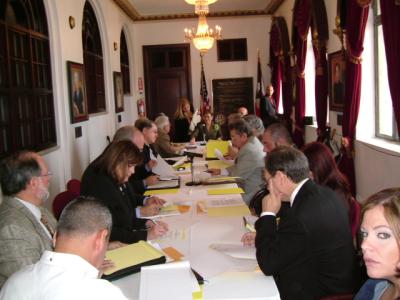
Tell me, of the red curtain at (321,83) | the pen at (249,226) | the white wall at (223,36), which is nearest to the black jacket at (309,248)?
the pen at (249,226)

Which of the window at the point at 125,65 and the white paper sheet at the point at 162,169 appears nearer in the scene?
the white paper sheet at the point at 162,169

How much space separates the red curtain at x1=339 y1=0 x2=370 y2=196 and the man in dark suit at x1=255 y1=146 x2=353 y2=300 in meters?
3.70

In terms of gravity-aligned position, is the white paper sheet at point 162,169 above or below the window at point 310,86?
below

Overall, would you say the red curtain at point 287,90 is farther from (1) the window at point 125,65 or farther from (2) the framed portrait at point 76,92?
(2) the framed portrait at point 76,92

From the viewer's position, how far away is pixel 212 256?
232cm

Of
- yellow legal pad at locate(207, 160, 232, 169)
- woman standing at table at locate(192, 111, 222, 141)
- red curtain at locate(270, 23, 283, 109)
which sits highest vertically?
red curtain at locate(270, 23, 283, 109)

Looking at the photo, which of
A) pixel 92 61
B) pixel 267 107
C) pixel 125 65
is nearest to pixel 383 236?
pixel 92 61

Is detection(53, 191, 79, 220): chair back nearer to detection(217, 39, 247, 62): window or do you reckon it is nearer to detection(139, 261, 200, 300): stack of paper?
detection(139, 261, 200, 300): stack of paper

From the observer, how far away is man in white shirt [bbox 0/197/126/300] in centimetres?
138

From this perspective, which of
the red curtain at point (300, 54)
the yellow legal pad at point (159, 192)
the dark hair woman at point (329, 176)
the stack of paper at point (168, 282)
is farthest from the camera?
the red curtain at point (300, 54)

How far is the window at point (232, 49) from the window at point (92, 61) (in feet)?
13.3

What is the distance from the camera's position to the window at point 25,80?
4574 mm

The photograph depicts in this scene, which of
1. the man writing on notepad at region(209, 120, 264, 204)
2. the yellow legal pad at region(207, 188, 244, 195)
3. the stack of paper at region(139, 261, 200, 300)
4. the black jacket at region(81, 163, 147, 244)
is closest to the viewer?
the stack of paper at region(139, 261, 200, 300)

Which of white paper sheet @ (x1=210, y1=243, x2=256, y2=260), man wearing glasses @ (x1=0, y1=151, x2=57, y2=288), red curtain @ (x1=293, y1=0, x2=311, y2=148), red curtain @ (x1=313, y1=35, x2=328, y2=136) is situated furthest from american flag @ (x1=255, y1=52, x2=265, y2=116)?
man wearing glasses @ (x1=0, y1=151, x2=57, y2=288)
